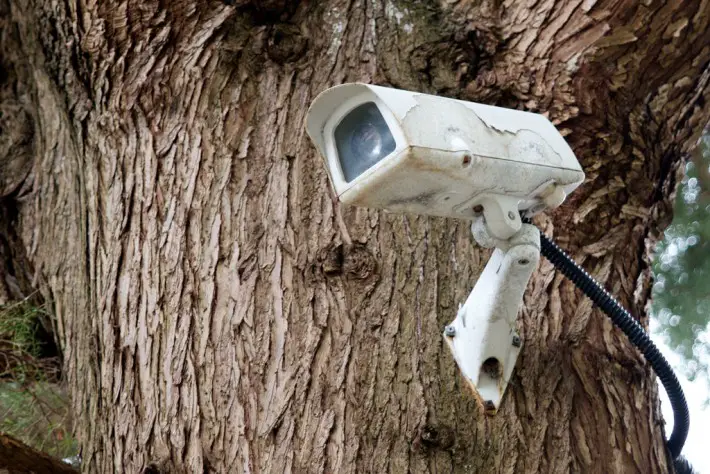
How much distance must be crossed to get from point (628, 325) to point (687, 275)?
7.09 ft

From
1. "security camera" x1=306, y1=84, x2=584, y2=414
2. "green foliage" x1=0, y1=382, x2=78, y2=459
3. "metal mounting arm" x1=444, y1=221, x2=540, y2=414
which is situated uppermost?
"security camera" x1=306, y1=84, x2=584, y2=414

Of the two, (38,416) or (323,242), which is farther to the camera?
(38,416)

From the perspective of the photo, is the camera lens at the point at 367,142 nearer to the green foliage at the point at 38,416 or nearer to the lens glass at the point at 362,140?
the lens glass at the point at 362,140

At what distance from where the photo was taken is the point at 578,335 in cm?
128

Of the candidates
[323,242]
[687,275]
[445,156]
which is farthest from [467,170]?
[687,275]

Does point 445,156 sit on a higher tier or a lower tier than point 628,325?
higher

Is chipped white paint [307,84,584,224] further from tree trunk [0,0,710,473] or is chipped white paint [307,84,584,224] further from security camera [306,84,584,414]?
tree trunk [0,0,710,473]

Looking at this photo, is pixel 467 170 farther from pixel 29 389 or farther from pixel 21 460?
pixel 29 389

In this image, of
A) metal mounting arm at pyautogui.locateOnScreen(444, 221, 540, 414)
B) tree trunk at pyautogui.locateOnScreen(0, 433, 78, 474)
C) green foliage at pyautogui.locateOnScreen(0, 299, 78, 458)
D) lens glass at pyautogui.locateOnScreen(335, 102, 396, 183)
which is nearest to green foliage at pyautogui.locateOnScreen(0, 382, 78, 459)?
green foliage at pyautogui.locateOnScreen(0, 299, 78, 458)

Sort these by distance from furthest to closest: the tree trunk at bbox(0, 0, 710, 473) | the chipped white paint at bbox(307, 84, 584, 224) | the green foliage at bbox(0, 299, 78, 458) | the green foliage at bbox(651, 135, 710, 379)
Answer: the green foliage at bbox(651, 135, 710, 379)
the green foliage at bbox(0, 299, 78, 458)
the tree trunk at bbox(0, 0, 710, 473)
the chipped white paint at bbox(307, 84, 584, 224)

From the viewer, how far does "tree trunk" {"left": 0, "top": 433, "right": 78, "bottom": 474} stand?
1.24 m

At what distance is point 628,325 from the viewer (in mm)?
1177

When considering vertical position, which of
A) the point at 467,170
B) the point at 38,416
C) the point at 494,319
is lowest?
the point at 38,416

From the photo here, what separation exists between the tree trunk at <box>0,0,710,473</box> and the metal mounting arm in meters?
0.03
